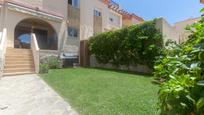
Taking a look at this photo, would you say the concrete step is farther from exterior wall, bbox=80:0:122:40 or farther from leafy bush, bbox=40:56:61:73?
exterior wall, bbox=80:0:122:40

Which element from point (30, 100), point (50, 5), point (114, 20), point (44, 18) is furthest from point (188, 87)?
point (114, 20)

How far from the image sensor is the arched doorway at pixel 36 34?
877 inches

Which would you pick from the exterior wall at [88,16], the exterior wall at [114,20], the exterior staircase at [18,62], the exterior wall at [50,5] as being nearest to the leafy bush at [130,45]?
the exterior wall at [88,16]

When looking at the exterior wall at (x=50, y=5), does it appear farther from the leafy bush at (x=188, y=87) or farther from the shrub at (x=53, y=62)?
the leafy bush at (x=188, y=87)

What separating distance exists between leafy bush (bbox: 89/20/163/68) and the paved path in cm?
843

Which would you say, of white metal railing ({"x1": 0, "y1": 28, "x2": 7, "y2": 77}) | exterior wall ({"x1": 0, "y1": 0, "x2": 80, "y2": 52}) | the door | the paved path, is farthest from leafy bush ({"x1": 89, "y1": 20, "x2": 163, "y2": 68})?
white metal railing ({"x1": 0, "y1": 28, "x2": 7, "y2": 77})

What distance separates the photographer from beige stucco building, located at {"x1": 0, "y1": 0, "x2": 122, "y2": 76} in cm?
1634

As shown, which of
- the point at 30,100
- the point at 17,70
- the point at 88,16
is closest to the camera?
the point at 30,100

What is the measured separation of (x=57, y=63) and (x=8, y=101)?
11.1 m

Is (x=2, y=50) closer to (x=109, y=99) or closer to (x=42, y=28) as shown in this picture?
(x=42, y=28)

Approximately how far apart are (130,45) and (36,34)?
39.9ft

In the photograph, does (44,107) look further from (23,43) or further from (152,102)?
(23,43)

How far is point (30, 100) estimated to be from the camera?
8.43 metres

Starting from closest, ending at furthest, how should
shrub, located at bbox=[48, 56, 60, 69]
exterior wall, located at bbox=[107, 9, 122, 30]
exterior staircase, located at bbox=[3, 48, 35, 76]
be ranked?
exterior staircase, located at bbox=[3, 48, 35, 76], shrub, located at bbox=[48, 56, 60, 69], exterior wall, located at bbox=[107, 9, 122, 30]
